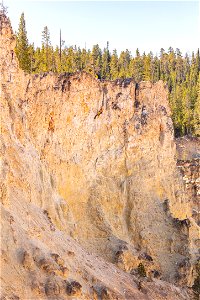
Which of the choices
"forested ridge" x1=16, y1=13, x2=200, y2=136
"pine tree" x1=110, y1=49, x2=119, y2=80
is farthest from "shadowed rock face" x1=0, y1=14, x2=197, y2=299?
"pine tree" x1=110, y1=49, x2=119, y2=80

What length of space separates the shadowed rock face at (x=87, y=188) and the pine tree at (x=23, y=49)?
673 inches

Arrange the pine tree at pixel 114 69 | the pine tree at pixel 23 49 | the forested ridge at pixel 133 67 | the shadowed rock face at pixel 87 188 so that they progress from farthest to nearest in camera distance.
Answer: the pine tree at pixel 114 69 < the forested ridge at pixel 133 67 < the pine tree at pixel 23 49 < the shadowed rock face at pixel 87 188

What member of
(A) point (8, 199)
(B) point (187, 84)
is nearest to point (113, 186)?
(A) point (8, 199)

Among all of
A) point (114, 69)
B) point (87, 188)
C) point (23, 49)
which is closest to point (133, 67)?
point (114, 69)

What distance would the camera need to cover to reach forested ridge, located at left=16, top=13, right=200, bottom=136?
194 feet

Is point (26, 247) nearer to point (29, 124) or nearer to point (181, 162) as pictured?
point (29, 124)

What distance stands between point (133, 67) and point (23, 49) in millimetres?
40233

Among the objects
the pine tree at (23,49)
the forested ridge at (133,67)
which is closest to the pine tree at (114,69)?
the forested ridge at (133,67)

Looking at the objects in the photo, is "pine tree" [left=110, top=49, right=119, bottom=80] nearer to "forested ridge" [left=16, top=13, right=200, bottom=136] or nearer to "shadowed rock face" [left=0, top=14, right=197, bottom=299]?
"forested ridge" [left=16, top=13, right=200, bottom=136]

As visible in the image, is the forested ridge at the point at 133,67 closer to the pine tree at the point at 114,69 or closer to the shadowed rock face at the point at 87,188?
the pine tree at the point at 114,69

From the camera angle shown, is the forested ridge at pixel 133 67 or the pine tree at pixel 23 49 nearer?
the pine tree at pixel 23 49

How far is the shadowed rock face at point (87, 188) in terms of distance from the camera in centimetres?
2089

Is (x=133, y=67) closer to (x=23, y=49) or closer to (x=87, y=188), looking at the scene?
(x=23, y=49)

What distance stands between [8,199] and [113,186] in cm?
1360
